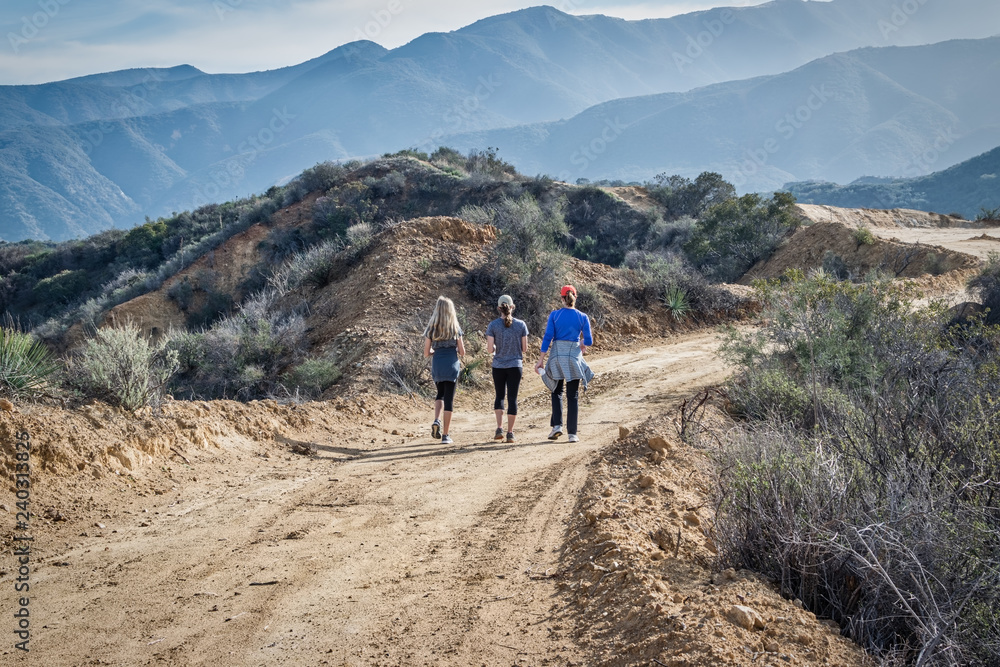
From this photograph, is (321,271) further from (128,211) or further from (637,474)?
(128,211)

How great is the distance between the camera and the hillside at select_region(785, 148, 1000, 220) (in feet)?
225

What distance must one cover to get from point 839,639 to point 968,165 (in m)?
94.5

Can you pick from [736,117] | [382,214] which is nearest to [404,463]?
[382,214]

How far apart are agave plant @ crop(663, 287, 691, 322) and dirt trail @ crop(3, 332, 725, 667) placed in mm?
9931

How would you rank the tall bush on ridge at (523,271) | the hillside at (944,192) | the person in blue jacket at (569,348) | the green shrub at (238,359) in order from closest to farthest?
the person in blue jacket at (569,348) < the green shrub at (238,359) < the tall bush on ridge at (523,271) < the hillside at (944,192)

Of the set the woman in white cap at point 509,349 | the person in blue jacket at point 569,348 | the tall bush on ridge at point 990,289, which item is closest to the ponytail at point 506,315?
the woman in white cap at point 509,349

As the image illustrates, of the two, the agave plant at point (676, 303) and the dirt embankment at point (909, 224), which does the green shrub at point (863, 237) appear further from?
the agave plant at point (676, 303)

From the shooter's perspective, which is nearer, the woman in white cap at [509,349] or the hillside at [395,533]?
the hillside at [395,533]

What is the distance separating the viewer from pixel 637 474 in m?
5.33

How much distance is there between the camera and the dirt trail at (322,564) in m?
3.20

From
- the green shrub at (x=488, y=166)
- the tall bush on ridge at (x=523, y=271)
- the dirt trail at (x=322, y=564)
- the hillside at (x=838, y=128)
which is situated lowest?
the dirt trail at (x=322, y=564)

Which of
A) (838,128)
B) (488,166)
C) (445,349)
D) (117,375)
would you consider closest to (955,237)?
(488,166)

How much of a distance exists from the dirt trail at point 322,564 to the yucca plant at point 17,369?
1867 millimetres

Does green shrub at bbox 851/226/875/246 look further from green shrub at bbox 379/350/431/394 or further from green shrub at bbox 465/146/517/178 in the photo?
green shrub at bbox 465/146/517/178
